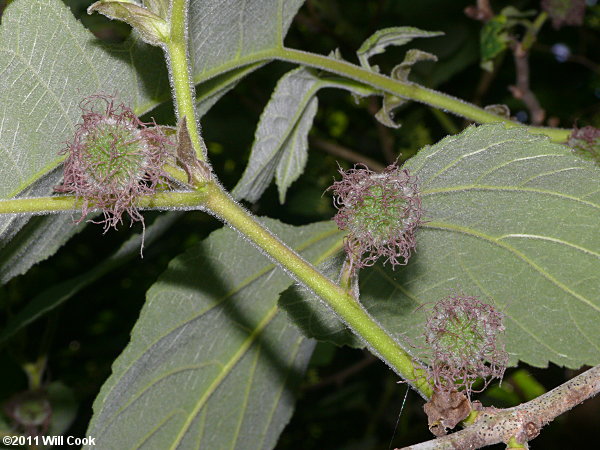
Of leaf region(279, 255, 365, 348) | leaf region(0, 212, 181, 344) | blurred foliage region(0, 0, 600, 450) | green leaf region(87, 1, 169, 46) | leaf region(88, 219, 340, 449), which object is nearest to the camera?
green leaf region(87, 1, 169, 46)

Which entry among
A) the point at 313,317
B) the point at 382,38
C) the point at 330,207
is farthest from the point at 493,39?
the point at 330,207

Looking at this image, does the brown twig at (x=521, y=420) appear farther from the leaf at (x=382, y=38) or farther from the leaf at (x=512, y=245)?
the leaf at (x=382, y=38)

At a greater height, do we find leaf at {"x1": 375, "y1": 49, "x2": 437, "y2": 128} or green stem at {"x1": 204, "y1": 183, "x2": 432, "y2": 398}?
green stem at {"x1": 204, "y1": 183, "x2": 432, "y2": 398}

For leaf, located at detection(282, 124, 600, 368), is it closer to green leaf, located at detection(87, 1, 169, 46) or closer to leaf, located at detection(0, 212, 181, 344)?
green leaf, located at detection(87, 1, 169, 46)

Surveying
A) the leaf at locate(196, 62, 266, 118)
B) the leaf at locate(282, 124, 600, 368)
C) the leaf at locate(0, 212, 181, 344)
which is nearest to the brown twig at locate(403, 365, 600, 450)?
the leaf at locate(282, 124, 600, 368)

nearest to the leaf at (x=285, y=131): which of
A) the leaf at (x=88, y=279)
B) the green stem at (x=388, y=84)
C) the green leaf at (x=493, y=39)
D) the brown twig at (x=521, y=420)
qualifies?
the green stem at (x=388, y=84)

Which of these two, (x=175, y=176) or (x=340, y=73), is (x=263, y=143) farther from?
(x=175, y=176)
